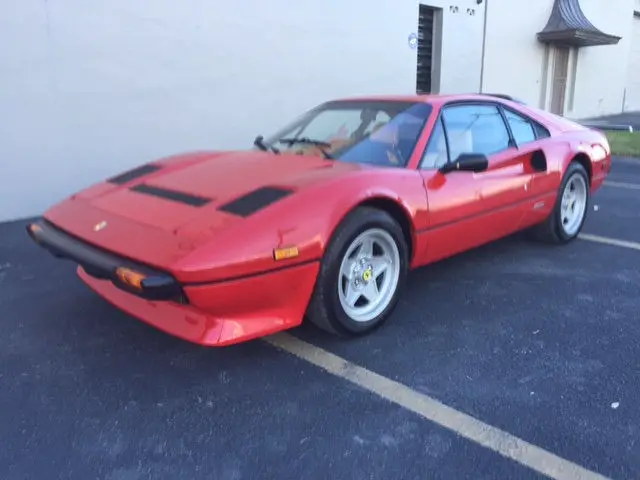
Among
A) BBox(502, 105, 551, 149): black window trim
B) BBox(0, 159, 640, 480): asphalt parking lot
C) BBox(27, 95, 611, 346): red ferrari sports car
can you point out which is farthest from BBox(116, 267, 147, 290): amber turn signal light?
BBox(502, 105, 551, 149): black window trim

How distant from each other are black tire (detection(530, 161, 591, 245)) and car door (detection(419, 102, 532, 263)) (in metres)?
0.57

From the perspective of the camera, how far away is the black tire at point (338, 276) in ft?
8.56

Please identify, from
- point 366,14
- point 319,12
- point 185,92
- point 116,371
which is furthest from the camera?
point 366,14

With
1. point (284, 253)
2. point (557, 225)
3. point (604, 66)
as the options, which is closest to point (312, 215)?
point (284, 253)

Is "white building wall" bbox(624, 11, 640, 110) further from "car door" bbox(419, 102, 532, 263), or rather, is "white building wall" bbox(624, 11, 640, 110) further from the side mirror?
the side mirror

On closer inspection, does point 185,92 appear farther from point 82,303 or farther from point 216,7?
point 82,303

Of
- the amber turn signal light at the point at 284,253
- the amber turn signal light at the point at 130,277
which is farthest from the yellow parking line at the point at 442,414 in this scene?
the amber turn signal light at the point at 130,277

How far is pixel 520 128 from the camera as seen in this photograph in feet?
13.3

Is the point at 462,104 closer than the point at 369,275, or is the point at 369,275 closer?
the point at 369,275

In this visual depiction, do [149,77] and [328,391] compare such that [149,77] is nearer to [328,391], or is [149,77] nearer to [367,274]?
[367,274]

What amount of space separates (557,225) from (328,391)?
9.22 ft

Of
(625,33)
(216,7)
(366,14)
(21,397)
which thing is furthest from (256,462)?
(625,33)

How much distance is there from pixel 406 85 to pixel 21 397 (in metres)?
8.27

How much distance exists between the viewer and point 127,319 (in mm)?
3104
